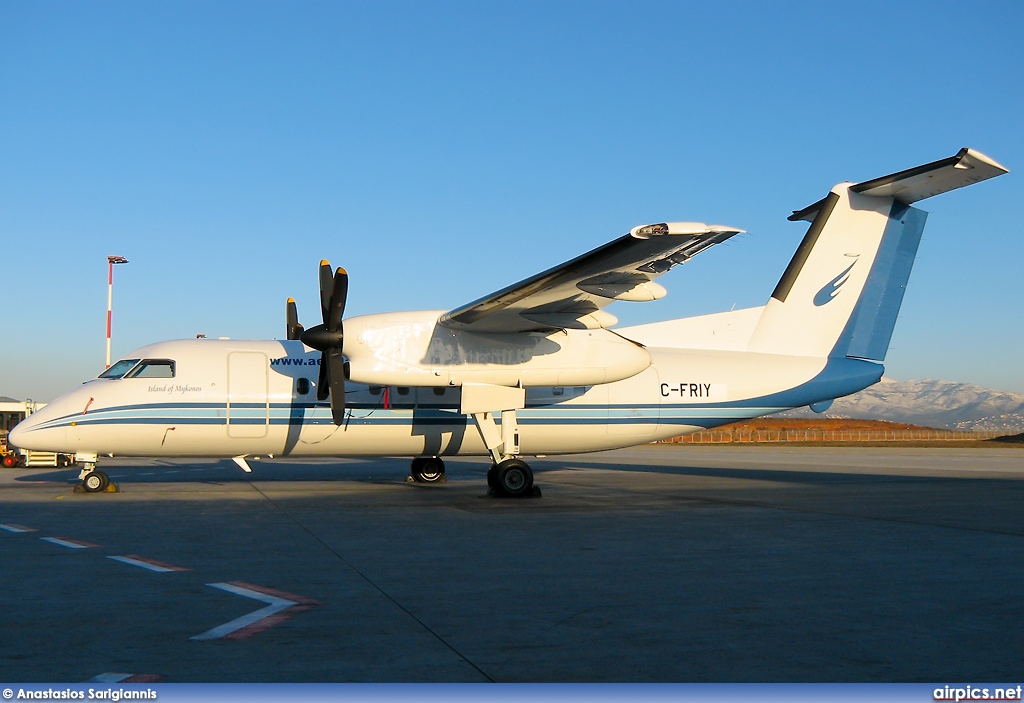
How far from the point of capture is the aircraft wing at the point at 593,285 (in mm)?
12359

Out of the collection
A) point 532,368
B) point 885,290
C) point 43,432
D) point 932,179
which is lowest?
point 43,432

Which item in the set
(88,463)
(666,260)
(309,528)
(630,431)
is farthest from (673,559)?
(88,463)

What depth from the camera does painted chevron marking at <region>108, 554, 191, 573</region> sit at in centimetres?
833

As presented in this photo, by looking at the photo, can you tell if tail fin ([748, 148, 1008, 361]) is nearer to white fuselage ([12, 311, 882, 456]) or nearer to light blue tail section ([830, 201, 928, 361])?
light blue tail section ([830, 201, 928, 361])

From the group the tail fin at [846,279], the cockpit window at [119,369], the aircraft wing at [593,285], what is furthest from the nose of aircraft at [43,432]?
the tail fin at [846,279]

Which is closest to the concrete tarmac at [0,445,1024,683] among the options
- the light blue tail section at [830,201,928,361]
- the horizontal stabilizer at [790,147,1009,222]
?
the light blue tail section at [830,201,928,361]

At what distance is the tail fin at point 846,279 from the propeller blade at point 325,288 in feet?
31.4

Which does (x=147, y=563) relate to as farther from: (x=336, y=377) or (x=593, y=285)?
(x=593, y=285)

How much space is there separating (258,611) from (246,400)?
11.1m

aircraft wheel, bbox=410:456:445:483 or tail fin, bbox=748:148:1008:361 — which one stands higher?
tail fin, bbox=748:148:1008:361

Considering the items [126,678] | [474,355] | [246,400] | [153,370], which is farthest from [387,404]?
[126,678]

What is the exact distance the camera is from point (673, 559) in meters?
9.06

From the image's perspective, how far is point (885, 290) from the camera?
63.0ft

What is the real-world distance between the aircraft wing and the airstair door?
4257mm
